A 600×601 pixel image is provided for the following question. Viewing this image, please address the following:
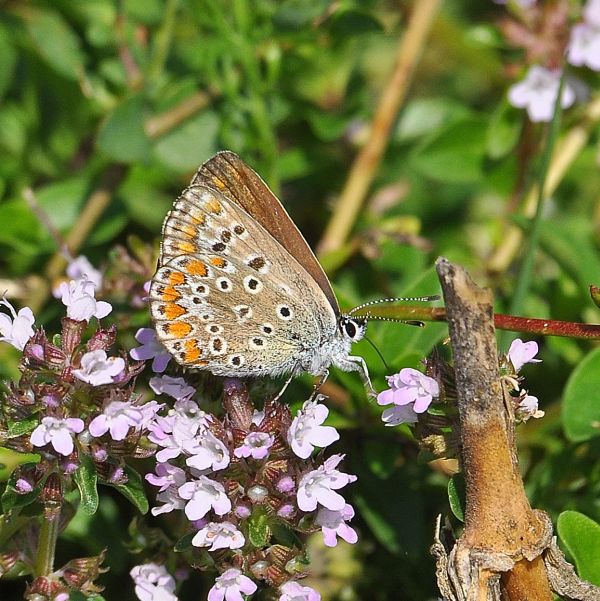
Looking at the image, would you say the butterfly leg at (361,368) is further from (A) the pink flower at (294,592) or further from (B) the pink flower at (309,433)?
(A) the pink flower at (294,592)

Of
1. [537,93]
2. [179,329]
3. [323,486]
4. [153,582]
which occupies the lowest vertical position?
[153,582]

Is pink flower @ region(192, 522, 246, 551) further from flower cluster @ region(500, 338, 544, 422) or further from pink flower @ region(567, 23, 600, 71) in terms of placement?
pink flower @ region(567, 23, 600, 71)

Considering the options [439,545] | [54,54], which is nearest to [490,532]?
[439,545]

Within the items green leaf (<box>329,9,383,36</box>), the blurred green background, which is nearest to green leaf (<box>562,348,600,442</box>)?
the blurred green background

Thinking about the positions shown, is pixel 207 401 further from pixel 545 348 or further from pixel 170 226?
pixel 545 348

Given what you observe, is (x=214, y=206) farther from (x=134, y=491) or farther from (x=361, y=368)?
(x=134, y=491)

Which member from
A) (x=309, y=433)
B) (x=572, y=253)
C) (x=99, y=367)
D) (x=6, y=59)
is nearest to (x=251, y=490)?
(x=309, y=433)
